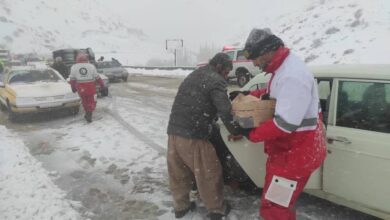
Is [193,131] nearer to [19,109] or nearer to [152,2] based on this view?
[19,109]

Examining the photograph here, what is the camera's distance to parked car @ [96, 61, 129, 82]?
2242 centimetres

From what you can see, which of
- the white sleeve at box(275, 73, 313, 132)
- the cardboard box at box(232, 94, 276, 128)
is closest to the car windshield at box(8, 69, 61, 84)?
the cardboard box at box(232, 94, 276, 128)

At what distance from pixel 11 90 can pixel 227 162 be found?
796cm

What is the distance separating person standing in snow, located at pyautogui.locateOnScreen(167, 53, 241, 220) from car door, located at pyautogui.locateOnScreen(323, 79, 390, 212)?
1013 millimetres

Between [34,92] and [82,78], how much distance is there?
5.67 feet

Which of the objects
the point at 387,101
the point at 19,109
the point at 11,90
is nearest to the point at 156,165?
the point at 387,101

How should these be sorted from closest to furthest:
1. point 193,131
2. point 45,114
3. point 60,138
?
point 193,131 → point 60,138 → point 45,114

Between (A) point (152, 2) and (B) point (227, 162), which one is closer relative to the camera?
(B) point (227, 162)

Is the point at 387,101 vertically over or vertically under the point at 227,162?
over

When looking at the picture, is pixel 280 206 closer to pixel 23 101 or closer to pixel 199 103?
pixel 199 103

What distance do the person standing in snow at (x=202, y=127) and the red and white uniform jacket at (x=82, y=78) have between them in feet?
19.3

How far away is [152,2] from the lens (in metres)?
113

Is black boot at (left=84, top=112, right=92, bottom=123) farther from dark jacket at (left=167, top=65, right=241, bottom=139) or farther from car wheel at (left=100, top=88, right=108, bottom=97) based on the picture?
dark jacket at (left=167, top=65, right=241, bottom=139)

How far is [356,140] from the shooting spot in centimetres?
350
